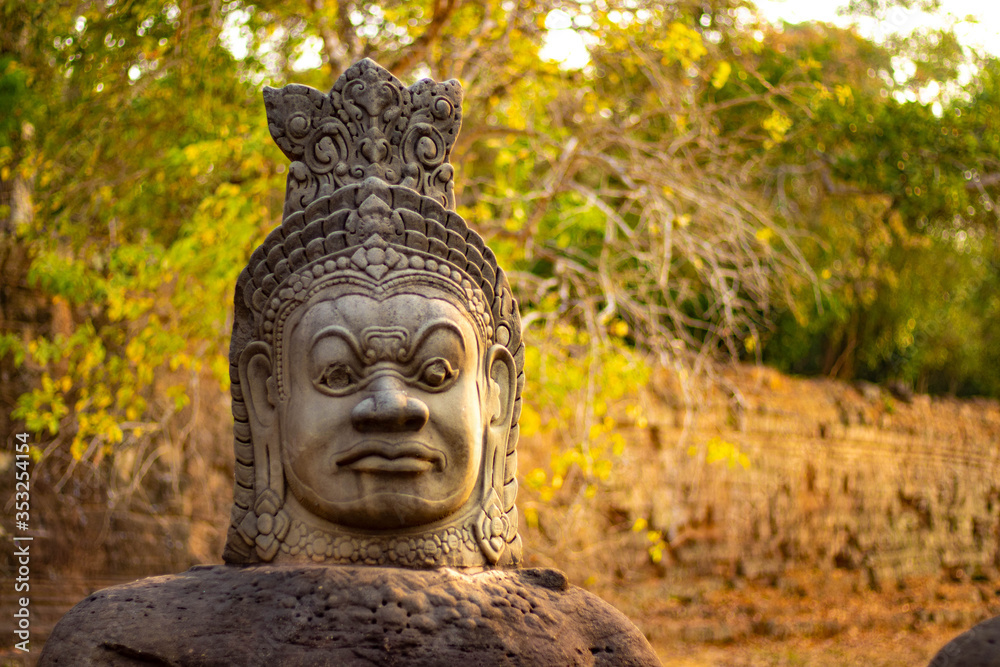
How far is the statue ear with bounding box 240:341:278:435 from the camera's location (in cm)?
230

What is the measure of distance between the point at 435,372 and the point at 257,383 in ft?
1.77

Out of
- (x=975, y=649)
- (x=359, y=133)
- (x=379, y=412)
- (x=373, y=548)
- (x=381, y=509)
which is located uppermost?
(x=359, y=133)

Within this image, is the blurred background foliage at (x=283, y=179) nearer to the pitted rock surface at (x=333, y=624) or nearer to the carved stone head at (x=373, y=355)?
the carved stone head at (x=373, y=355)

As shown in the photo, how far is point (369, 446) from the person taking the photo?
209cm

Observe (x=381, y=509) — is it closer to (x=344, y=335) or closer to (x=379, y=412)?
(x=379, y=412)

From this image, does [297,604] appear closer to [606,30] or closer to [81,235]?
[81,235]

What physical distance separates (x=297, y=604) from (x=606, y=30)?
370 centimetres

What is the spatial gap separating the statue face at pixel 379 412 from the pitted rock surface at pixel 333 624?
0.18m

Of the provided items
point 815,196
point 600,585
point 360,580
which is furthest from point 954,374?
point 360,580

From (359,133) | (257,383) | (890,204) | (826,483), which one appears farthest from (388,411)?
(826,483)

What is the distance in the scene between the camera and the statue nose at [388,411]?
205cm

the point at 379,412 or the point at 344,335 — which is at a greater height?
the point at 344,335

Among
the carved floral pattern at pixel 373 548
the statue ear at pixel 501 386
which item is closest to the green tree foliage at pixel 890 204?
the statue ear at pixel 501 386

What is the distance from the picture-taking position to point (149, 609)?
197cm
